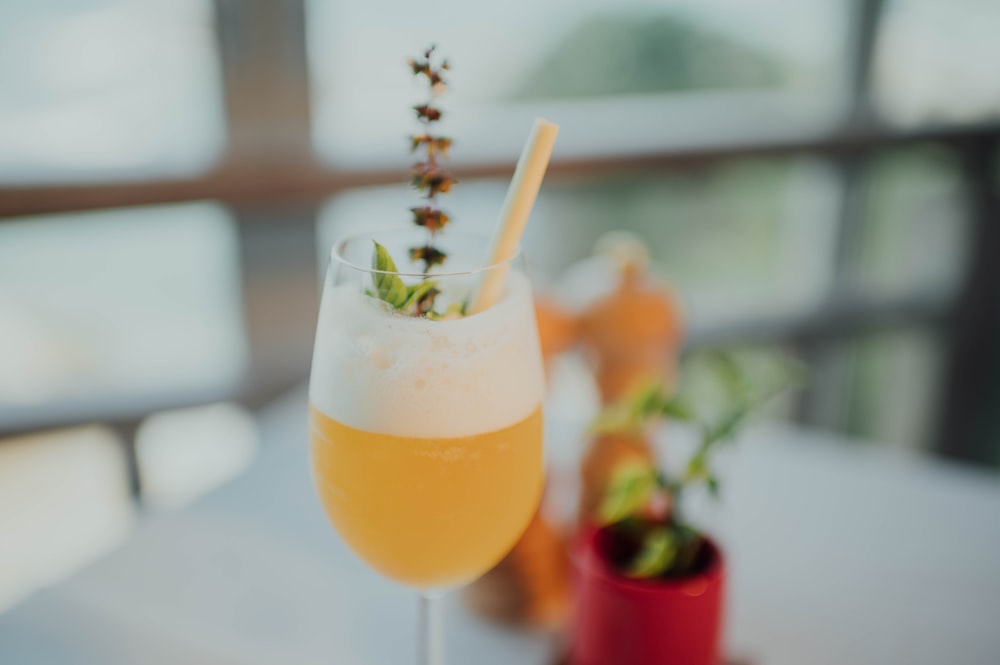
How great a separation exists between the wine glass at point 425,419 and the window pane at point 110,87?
1.32 m

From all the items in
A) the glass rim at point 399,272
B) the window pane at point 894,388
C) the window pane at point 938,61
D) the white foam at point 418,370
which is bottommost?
the window pane at point 894,388

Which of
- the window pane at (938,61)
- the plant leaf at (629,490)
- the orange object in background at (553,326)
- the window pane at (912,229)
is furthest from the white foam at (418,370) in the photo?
the window pane at (912,229)

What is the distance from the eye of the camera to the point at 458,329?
0.64 meters

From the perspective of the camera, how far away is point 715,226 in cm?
246

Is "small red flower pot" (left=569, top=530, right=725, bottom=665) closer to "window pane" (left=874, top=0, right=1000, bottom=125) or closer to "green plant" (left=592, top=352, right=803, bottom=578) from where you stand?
"green plant" (left=592, top=352, right=803, bottom=578)

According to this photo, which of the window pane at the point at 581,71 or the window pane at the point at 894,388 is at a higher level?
the window pane at the point at 581,71

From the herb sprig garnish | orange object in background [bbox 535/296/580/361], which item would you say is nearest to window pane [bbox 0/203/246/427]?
orange object in background [bbox 535/296/580/361]

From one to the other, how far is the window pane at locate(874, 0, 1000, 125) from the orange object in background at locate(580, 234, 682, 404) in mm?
1683

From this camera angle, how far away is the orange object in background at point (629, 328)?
97 cm

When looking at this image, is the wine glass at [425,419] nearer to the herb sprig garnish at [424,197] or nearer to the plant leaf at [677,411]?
the herb sprig garnish at [424,197]

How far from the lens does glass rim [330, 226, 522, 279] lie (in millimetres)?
612

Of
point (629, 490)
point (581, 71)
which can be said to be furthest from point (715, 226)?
point (629, 490)

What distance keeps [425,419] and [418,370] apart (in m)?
0.04

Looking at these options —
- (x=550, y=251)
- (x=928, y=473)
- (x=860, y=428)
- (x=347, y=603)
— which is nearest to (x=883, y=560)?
(x=928, y=473)
